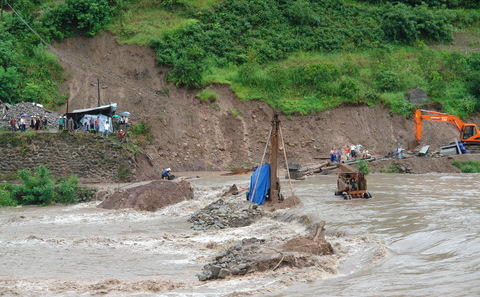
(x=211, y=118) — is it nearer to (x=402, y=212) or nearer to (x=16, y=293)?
(x=402, y=212)

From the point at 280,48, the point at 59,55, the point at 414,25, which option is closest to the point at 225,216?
the point at 59,55

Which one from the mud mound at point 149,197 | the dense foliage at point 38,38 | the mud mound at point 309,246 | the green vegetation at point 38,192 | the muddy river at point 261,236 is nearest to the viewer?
the muddy river at point 261,236

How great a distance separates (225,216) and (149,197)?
17.5 ft

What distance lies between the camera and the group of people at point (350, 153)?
3716 centimetres

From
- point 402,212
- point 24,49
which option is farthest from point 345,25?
point 402,212

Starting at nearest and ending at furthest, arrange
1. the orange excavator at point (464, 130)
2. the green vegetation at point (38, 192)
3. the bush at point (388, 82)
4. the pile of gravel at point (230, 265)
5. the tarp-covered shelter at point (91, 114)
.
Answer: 1. the pile of gravel at point (230, 265)
2. the green vegetation at point (38, 192)
3. the tarp-covered shelter at point (91, 114)
4. the orange excavator at point (464, 130)
5. the bush at point (388, 82)

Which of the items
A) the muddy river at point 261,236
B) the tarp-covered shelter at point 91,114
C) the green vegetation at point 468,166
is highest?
the tarp-covered shelter at point 91,114

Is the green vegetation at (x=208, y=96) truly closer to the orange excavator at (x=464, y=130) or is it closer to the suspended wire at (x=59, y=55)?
the suspended wire at (x=59, y=55)

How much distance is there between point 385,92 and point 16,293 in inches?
1416

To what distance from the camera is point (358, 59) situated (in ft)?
159

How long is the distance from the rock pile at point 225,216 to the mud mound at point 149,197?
317 centimetres

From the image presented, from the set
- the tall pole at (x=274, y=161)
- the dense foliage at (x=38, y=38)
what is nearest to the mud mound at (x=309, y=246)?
the tall pole at (x=274, y=161)

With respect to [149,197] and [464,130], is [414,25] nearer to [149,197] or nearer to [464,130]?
[464,130]

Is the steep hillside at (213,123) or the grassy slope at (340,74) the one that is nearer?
the steep hillside at (213,123)
